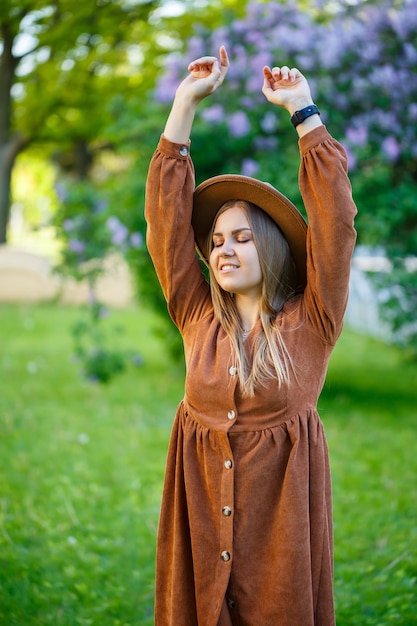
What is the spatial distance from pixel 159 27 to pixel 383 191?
952 centimetres

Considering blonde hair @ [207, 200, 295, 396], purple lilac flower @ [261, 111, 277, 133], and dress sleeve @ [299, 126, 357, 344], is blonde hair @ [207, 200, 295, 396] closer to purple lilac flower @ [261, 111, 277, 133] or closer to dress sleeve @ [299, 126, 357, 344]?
dress sleeve @ [299, 126, 357, 344]

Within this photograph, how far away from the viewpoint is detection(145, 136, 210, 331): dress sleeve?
7.38ft

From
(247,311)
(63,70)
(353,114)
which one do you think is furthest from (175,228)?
(63,70)

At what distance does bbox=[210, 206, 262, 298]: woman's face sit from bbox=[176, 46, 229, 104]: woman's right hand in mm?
357

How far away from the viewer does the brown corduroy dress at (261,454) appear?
82.5 inches

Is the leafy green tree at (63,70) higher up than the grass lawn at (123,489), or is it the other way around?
the leafy green tree at (63,70)

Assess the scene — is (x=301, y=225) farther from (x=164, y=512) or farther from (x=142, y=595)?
(x=142, y=595)

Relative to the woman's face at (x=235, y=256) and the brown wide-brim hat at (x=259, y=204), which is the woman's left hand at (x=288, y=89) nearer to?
the brown wide-brim hat at (x=259, y=204)

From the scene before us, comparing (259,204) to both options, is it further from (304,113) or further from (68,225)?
(68,225)

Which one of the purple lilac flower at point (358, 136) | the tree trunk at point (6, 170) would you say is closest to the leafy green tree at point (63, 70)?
the tree trunk at point (6, 170)

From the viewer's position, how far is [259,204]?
7.45ft

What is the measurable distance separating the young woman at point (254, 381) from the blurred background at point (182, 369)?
1263 mm

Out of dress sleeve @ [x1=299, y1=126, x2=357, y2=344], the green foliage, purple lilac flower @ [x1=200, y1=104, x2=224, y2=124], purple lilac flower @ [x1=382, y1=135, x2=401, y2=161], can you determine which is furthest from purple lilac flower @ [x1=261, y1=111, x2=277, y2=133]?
dress sleeve @ [x1=299, y1=126, x2=357, y2=344]

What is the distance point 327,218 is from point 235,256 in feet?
1.07
